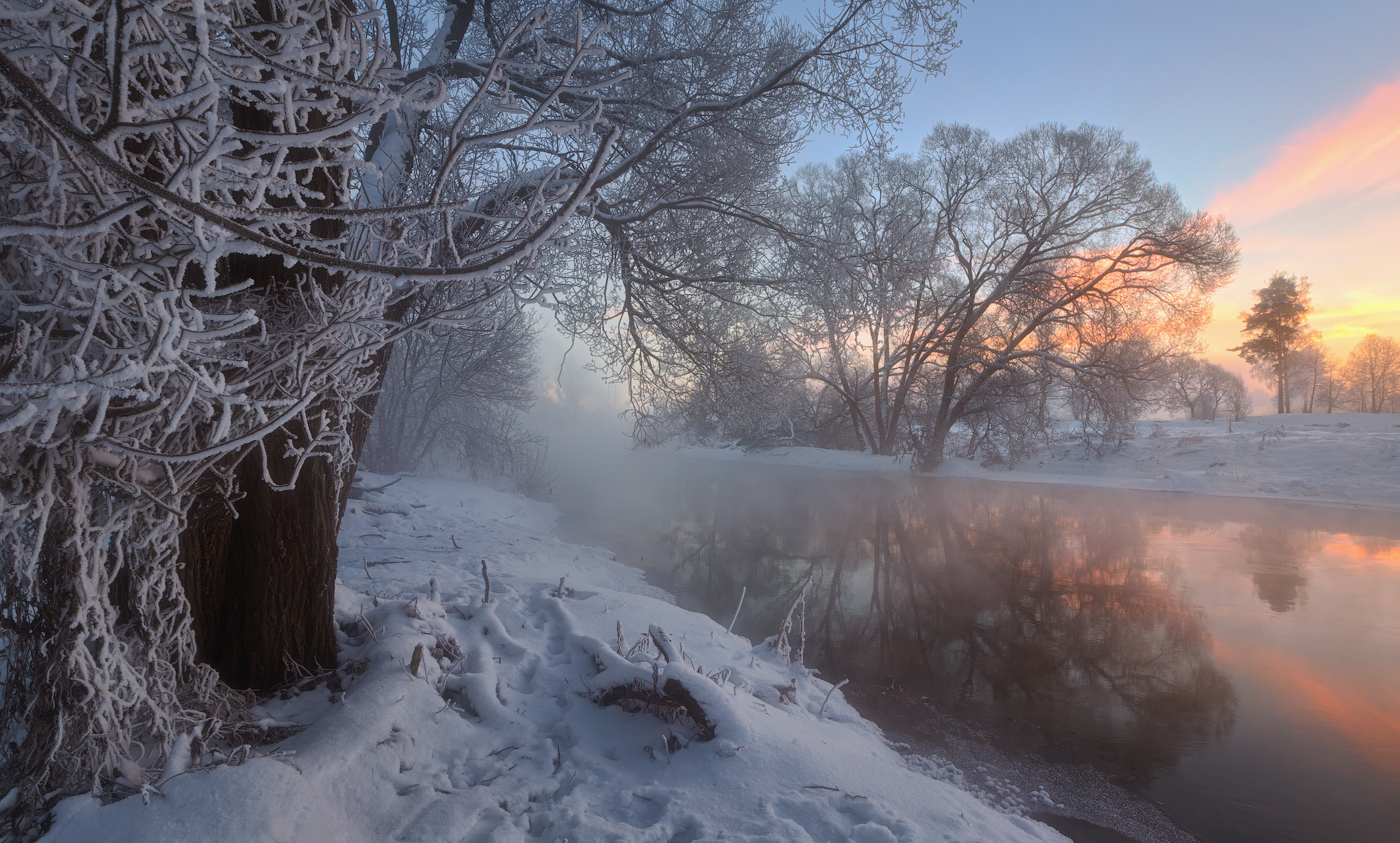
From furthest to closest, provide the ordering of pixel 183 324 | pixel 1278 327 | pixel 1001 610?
1. pixel 1278 327
2. pixel 1001 610
3. pixel 183 324

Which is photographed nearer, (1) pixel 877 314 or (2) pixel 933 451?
(1) pixel 877 314

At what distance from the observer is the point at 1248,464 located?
1459 centimetres

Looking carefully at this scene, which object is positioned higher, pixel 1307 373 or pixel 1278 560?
pixel 1307 373

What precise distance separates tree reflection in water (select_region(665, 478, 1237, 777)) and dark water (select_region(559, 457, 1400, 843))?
26 millimetres

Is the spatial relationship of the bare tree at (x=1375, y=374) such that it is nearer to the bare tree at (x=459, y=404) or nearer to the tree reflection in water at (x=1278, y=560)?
the tree reflection in water at (x=1278, y=560)

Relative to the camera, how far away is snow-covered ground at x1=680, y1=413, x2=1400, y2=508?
12.6m

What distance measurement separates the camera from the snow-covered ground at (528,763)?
1892 mm

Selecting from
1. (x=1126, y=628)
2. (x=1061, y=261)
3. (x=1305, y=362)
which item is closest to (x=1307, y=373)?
(x=1305, y=362)

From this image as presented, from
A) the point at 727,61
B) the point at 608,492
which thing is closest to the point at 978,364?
the point at 608,492

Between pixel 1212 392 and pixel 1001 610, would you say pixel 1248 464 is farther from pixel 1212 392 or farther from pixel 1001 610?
pixel 1212 392

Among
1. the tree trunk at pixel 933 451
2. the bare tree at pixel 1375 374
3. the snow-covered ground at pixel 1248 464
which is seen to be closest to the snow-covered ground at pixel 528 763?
the snow-covered ground at pixel 1248 464

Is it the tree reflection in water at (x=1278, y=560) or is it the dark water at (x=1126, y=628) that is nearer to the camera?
the dark water at (x=1126, y=628)

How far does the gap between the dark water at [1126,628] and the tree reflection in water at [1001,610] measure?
3 centimetres

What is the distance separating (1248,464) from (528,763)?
18.2m
